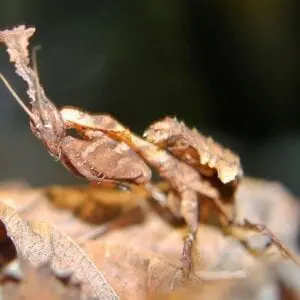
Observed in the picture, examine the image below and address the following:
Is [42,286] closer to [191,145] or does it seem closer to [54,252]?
[54,252]

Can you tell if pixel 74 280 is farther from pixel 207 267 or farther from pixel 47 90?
pixel 47 90

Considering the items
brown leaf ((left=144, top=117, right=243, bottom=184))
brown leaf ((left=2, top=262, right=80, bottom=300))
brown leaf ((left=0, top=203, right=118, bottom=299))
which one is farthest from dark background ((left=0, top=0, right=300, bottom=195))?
brown leaf ((left=2, top=262, right=80, bottom=300))

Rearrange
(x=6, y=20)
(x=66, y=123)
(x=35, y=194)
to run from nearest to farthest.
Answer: (x=66, y=123) → (x=35, y=194) → (x=6, y=20)

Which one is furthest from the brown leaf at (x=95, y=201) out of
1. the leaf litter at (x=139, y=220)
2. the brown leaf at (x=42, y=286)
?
the brown leaf at (x=42, y=286)

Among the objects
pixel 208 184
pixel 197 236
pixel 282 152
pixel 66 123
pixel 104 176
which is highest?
pixel 66 123

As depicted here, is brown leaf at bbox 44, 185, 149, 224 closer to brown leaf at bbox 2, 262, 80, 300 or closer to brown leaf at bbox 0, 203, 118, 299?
brown leaf at bbox 0, 203, 118, 299

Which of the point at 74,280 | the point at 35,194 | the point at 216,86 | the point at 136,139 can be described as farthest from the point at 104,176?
the point at 216,86

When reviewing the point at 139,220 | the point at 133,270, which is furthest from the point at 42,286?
the point at 139,220
